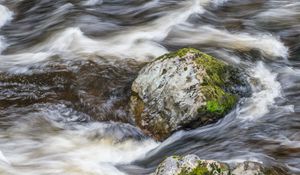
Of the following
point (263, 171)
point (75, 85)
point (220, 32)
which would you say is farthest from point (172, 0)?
point (263, 171)

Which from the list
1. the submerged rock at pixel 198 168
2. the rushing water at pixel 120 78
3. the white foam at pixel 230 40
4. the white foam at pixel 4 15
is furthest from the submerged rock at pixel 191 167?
the white foam at pixel 4 15

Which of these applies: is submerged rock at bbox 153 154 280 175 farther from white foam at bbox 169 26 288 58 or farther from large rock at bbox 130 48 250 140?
white foam at bbox 169 26 288 58

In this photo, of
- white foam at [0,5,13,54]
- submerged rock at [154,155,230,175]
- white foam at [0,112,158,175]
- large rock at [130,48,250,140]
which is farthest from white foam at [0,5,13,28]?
submerged rock at [154,155,230,175]

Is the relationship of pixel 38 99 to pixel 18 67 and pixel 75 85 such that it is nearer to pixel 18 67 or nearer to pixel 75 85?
pixel 75 85

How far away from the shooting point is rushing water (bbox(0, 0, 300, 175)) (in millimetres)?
6730

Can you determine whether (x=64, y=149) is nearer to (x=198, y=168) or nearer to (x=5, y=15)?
(x=198, y=168)

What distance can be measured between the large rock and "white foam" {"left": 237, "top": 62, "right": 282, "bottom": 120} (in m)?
0.18

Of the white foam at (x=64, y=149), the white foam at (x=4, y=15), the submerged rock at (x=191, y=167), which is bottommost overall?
the white foam at (x=64, y=149)

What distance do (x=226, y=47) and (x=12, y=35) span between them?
4.30m

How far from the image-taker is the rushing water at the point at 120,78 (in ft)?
22.1

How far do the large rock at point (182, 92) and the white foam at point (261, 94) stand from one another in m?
0.18

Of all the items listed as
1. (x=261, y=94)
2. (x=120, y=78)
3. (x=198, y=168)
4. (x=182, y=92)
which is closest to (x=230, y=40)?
(x=261, y=94)

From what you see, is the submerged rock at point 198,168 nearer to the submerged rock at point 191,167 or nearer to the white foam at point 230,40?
the submerged rock at point 191,167

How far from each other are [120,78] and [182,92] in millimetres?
1383
